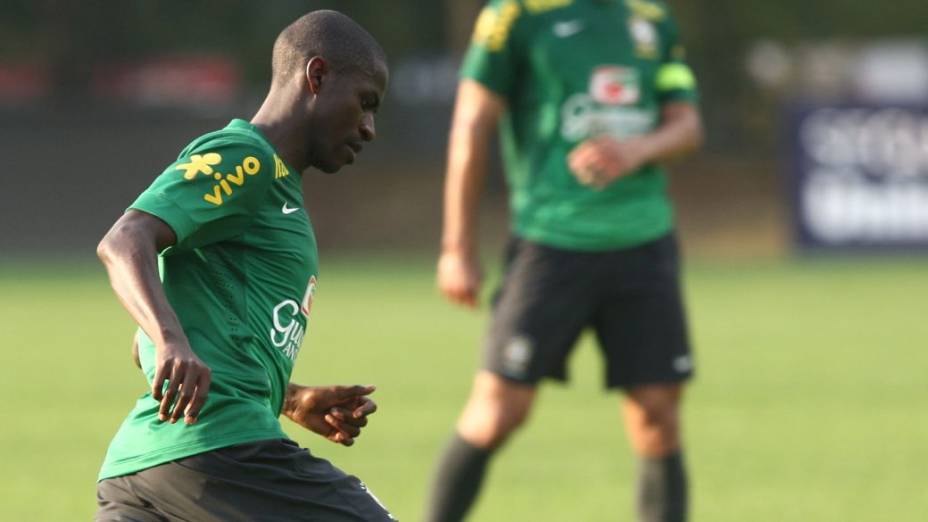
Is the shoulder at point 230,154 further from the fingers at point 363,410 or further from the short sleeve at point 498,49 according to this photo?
the short sleeve at point 498,49

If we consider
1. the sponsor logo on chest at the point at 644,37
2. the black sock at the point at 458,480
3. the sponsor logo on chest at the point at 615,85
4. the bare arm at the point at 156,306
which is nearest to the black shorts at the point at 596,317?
the black sock at the point at 458,480

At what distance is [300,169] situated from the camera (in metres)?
4.21

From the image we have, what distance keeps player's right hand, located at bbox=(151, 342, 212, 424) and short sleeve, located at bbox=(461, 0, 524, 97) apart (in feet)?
9.08

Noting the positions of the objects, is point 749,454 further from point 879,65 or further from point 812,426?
point 879,65

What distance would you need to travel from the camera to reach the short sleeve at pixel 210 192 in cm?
389

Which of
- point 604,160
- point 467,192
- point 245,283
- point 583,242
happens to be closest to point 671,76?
point 604,160

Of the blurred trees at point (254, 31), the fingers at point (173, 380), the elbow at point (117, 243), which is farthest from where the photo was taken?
the blurred trees at point (254, 31)

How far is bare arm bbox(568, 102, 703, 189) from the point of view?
611 cm

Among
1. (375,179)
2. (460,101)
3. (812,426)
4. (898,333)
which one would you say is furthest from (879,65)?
(460,101)

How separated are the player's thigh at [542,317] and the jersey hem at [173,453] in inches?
88.2

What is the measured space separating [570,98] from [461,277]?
0.70m

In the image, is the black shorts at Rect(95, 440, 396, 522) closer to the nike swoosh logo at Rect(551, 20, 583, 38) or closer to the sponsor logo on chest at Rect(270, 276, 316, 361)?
the sponsor logo on chest at Rect(270, 276, 316, 361)

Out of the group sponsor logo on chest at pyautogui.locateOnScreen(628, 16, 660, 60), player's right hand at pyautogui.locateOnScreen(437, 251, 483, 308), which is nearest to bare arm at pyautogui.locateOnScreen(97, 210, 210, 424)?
player's right hand at pyautogui.locateOnScreen(437, 251, 483, 308)

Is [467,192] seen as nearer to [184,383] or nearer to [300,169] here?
[300,169]
